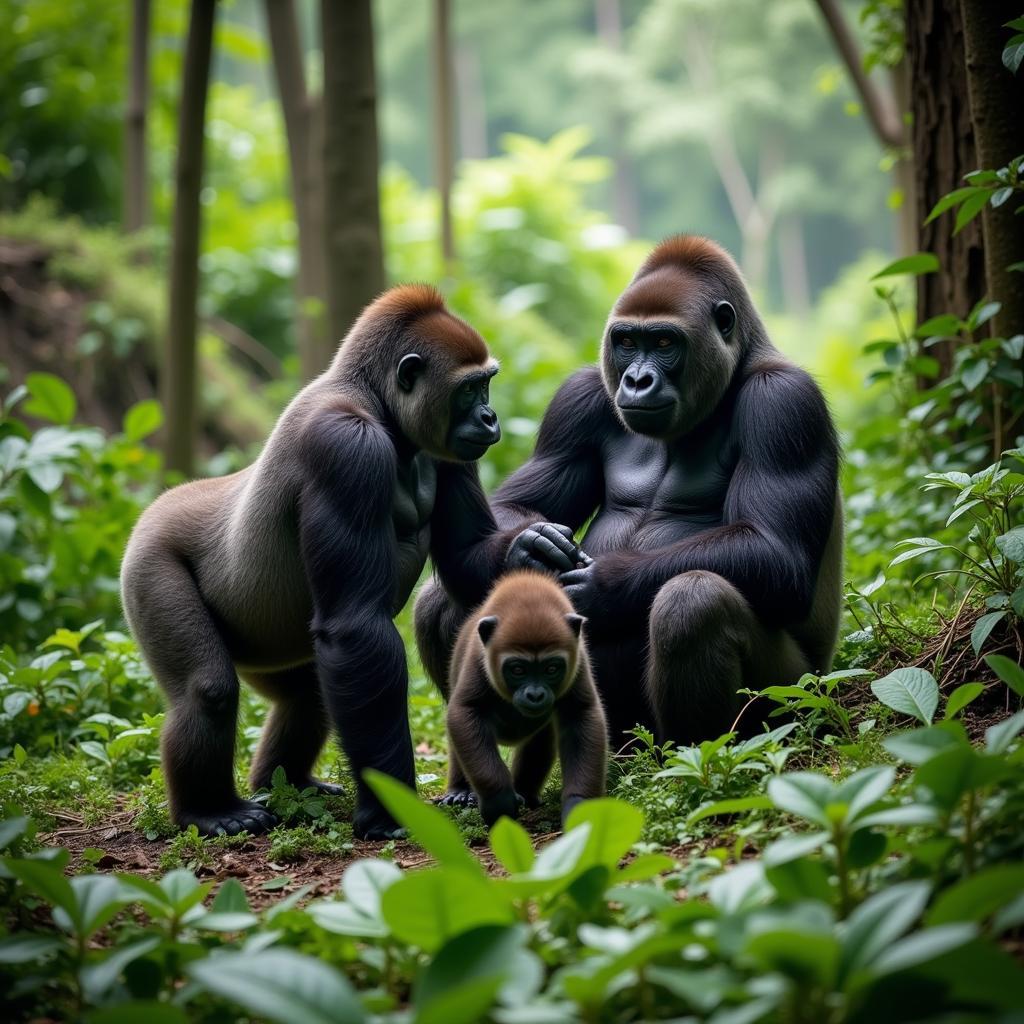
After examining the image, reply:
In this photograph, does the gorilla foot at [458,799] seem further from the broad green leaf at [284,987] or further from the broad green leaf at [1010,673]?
the broad green leaf at [284,987]

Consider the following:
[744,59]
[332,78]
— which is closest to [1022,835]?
[332,78]

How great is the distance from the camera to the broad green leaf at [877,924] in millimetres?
1927

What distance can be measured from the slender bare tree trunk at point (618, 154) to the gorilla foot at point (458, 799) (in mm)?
36793

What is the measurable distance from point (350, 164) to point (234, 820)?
4.51 metres

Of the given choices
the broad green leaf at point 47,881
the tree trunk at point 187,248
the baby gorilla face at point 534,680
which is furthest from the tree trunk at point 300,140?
the broad green leaf at point 47,881

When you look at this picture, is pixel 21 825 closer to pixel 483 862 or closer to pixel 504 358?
pixel 483 862

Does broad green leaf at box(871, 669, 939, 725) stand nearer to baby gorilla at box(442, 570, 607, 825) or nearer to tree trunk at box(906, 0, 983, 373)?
baby gorilla at box(442, 570, 607, 825)

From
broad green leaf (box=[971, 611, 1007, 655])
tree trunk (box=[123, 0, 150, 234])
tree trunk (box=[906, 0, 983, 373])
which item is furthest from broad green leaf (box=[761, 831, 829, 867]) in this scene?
tree trunk (box=[123, 0, 150, 234])

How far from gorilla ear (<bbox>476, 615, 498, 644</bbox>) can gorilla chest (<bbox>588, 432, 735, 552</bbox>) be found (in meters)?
0.88

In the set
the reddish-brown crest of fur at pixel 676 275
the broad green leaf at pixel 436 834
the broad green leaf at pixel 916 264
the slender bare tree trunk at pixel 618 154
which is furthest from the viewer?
the slender bare tree trunk at pixel 618 154

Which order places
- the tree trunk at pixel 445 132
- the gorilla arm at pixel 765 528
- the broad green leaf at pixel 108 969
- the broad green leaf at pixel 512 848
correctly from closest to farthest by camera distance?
the broad green leaf at pixel 108 969 → the broad green leaf at pixel 512 848 → the gorilla arm at pixel 765 528 → the tree trunk at pixel 445 132

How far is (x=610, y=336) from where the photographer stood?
4.49 m

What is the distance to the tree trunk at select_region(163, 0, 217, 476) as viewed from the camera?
24.1 feet

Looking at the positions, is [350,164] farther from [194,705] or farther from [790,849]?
[790,849]
